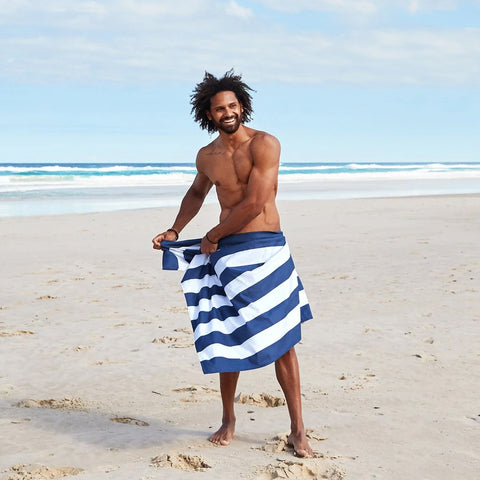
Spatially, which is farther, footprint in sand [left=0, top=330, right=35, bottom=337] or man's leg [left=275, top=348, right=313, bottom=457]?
footprint in sand [left=0, top=330, right=35, bottom=337]

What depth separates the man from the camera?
382 centimetres

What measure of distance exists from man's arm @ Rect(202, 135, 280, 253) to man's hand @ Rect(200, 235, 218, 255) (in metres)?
0.19

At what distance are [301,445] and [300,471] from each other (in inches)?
9.0

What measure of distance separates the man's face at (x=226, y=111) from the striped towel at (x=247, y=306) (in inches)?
22.0

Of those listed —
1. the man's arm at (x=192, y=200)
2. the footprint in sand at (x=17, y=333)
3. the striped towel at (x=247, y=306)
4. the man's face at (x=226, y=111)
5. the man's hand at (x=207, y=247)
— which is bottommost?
the footprint in sand at (x=17, y=333)

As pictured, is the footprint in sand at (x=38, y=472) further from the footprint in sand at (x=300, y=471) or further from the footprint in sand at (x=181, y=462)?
the footprint in sand at (x=300, y=471)

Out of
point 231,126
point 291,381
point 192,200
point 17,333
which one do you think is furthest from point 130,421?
point 17,333

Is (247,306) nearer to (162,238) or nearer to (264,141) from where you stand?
(162,238)

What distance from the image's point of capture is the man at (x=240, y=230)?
382 centimetres

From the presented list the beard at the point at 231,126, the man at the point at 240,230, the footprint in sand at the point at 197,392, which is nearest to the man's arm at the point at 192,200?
the man at the point at 240,230

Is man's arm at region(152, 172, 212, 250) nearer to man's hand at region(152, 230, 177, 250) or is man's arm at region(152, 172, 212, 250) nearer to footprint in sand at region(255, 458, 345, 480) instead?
man's hand at region(152, 230, 177, 250)

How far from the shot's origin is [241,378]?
17.2 feet

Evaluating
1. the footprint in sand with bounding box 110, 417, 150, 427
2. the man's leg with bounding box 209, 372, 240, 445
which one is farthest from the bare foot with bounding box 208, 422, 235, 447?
the footprint in sand with bounding box 110, 417, 150, 427

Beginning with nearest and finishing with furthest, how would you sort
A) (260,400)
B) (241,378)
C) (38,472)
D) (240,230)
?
(38,472) → (240,230) → (260,400) → (241,378)
